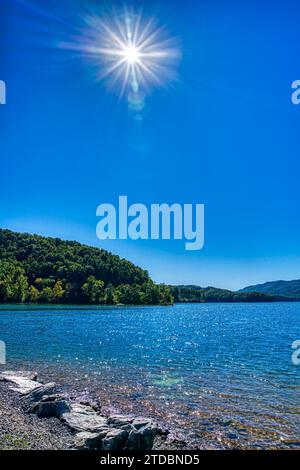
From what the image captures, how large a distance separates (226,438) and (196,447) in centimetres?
130

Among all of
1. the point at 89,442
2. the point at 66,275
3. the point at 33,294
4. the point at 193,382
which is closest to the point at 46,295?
the point at 33,294

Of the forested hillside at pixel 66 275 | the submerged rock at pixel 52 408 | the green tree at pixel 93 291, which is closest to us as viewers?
the submerged rock at pixel 52 408

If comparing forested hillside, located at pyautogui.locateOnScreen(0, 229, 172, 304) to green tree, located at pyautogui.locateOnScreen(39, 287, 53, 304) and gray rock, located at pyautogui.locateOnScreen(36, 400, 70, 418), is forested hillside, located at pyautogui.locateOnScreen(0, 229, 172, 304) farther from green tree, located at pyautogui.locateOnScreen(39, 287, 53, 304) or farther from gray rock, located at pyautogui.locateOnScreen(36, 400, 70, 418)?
gray rock, located at pyautogui.locateOnScreen(36, 400, 70, 418)

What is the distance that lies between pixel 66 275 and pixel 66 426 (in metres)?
147

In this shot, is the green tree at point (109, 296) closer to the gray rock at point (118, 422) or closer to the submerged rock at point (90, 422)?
the submerged rock at point (90, 422)

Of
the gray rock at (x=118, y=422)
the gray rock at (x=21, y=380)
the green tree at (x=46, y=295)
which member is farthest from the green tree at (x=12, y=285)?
the gray rock at (x=118, y=422)

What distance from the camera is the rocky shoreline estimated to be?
10.6 m

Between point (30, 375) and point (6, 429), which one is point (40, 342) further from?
point (6, 429)

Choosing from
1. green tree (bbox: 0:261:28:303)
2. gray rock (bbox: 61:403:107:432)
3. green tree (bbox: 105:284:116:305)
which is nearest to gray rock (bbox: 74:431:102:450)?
gray rock (bbox: 61:403:107:432)

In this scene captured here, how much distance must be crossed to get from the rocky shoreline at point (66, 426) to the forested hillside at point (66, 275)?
11764 cm

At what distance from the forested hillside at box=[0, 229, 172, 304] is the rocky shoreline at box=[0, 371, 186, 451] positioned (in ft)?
386

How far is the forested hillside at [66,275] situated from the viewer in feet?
453
